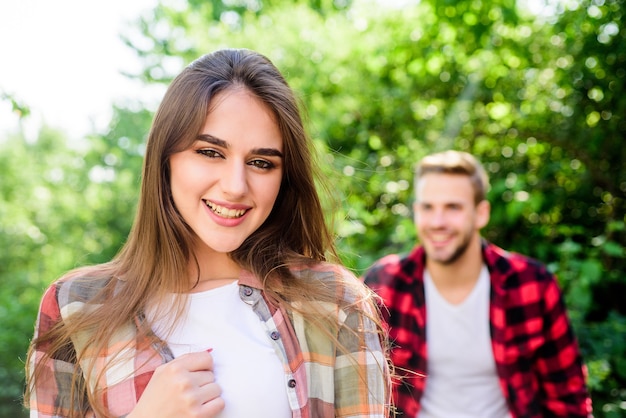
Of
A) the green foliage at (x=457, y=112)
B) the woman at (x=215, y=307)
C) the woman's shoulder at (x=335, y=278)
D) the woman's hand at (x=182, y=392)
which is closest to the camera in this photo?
the woman's hand at (x=182, y=392)

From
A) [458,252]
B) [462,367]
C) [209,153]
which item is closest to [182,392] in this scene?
[209,153]

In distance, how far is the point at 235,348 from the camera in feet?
4.96

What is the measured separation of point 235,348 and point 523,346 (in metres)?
1.70

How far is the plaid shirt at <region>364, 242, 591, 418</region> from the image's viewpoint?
2736mm

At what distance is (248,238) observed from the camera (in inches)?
67.2

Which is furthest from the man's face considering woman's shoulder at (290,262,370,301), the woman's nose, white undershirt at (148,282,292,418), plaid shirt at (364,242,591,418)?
the woman's nose

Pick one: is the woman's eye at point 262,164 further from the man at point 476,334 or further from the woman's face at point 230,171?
the man at point 476,334

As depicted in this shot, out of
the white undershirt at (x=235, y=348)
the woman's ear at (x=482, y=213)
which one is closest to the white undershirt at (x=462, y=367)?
the woman's ear at (x=482, y=213)

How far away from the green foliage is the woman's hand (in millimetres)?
2097

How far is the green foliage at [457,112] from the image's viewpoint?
3.74m

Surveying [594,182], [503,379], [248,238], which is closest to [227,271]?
[248,238]

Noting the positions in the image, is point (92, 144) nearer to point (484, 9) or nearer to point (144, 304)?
point (484, 9)

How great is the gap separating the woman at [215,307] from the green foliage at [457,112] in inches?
74.8

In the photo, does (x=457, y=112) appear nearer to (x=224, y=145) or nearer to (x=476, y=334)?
(x=476, y=334)
